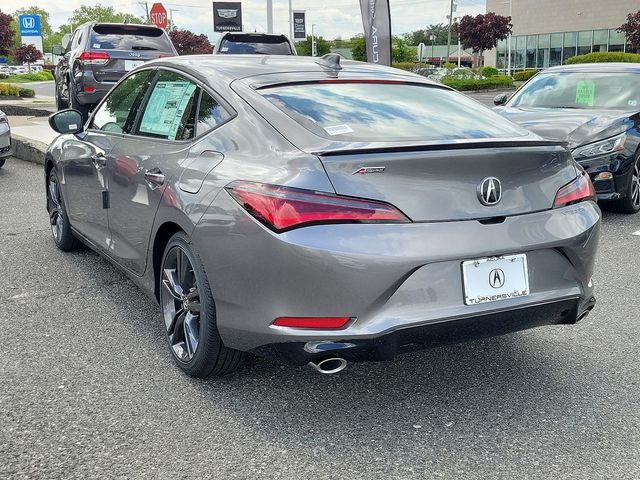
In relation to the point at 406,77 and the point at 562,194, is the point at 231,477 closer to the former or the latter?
the point at 562,194

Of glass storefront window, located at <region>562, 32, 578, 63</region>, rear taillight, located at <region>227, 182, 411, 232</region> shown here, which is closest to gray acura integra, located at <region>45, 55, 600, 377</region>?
rear taillight, located at <region>227, 182, 411, 232</region>

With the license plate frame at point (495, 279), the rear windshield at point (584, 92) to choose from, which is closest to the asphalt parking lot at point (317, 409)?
the license plate frame at point (495, 279)

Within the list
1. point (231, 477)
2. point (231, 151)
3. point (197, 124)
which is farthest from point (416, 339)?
point (197, 124)

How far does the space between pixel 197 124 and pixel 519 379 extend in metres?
1.99

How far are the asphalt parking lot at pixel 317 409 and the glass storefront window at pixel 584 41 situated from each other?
5765cm

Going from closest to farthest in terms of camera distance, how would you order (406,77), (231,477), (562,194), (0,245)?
(231,477)
(562,194)
(406,77)
(0,245)

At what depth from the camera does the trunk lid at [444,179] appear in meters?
2.80

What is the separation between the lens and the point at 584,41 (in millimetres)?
57062

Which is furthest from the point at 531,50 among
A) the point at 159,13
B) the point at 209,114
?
the point at 209,114

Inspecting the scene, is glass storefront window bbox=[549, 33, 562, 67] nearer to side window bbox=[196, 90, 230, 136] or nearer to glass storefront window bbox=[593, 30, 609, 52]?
glass storefront window bbox=[593, 30, 609, 52]

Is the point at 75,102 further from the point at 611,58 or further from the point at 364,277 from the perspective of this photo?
the point at 611,58

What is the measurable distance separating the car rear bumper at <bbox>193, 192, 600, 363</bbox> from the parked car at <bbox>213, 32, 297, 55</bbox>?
12.3m

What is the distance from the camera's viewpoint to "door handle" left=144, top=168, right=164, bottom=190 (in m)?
3.59

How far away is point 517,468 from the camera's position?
2.68m
